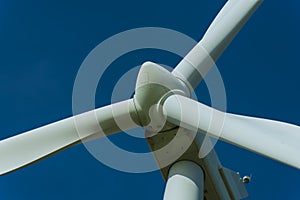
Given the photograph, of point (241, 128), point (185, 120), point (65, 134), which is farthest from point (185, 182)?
point (65, 134)

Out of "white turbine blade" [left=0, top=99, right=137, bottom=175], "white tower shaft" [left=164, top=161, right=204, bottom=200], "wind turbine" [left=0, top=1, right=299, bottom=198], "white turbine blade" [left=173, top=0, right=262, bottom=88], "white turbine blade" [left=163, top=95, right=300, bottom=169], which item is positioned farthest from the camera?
"white turbine blade" [left=173, top=0, right=262, bottom=88]

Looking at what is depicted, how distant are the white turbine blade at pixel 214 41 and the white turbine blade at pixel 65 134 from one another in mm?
1703

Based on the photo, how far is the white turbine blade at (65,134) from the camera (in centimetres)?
1170

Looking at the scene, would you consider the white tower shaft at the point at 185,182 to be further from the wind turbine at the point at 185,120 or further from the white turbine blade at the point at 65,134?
the white turbine blade at the point at 65,134

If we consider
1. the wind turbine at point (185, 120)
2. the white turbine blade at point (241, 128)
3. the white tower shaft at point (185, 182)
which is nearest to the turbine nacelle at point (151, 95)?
the wind turbine at point (185, 120)

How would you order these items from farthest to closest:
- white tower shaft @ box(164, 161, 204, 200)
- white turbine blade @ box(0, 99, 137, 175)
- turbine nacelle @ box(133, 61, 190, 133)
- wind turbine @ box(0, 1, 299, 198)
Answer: white turbine blade @ box(0, 99, 137, 175)
turbine nacelle @ box(133, 61, 190, 133)
white tower shaft @ box(164, 161, 204, 200)
wind turbine @ box(0, 1, 299, 198)

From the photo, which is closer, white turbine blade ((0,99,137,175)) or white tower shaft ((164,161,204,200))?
white tower shaft ((164,161,204,200))

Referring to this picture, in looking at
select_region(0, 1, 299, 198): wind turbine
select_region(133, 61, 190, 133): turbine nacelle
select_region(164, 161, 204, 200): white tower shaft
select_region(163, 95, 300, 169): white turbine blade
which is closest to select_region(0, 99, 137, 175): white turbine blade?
select_region(0, 1, 299, 198): wind turbine

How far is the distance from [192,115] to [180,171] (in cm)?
126

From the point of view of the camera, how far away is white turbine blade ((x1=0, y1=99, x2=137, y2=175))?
11.7 meters

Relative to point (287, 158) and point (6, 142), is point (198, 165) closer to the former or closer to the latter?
point (287, 158)

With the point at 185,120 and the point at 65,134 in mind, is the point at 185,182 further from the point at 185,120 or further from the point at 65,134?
the point at 65,134

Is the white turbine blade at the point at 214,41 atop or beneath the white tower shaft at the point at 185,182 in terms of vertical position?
atop

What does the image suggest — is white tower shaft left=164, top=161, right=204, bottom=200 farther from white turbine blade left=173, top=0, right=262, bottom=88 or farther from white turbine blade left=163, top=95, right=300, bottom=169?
white turbine blade left=173, top=0, right=262, bottom=88
